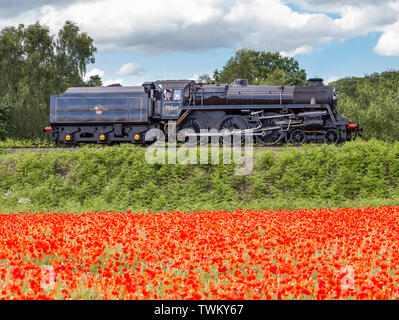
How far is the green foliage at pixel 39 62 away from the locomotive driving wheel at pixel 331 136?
29545 millimetres

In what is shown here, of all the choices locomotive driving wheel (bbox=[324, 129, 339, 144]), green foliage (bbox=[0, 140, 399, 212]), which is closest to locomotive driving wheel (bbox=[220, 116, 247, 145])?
locomotive driving wheel (bbox=[324, 129, 339, 144])

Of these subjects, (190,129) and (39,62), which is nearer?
(190,129)

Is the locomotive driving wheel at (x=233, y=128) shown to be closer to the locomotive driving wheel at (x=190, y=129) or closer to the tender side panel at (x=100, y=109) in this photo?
the locomotive driving wheel at (x=190, y=129)

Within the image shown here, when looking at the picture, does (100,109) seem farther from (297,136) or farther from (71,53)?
(71,53)

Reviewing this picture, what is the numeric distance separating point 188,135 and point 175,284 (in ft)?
56.2

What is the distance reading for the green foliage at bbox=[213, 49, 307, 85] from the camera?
55.8 metres

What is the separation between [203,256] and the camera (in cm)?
735

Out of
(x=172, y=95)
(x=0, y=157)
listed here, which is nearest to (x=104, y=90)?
(x=172, y=95)

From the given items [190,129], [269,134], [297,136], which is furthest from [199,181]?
[190,129]

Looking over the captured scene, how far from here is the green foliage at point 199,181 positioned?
50.8ft

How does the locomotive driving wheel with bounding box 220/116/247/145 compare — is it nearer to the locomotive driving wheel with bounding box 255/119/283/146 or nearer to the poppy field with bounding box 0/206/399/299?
the locomotive driving wheel with bounding box 255/119/283/146

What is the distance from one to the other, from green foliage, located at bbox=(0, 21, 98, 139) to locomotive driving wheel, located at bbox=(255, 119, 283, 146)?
27488mm

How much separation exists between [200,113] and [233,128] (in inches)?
66.0
